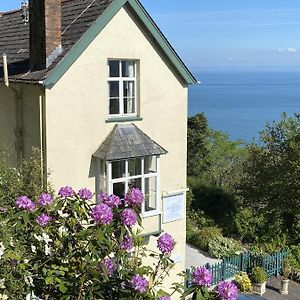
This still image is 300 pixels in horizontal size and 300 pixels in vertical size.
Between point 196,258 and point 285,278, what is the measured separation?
156 inches

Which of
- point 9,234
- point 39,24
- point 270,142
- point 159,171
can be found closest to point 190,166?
point 270,142

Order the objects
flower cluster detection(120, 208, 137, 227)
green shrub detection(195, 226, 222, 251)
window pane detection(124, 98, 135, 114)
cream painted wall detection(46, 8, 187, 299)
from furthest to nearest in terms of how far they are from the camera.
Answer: green shrub detection(195, 226, 222, 251) < window pane detection(124, 98, 135, 114) < cream painted wall detection(46, 8, 187, 299) < flower cluster detection(120, 208, 137, 227)

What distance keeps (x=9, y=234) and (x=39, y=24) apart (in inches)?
338

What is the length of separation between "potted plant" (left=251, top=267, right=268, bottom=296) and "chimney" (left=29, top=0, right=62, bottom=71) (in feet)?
37.8

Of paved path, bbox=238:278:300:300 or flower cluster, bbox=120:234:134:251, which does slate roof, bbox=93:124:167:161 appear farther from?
flower cluster, bbox=120:234:134:251

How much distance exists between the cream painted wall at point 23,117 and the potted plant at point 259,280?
10253 mm

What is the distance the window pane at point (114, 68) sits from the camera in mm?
14070

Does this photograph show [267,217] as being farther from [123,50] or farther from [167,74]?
[123,50]

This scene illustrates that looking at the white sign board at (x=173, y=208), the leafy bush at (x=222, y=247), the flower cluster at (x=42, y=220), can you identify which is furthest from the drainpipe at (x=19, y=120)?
the leafy bush at (x=222, y=247)

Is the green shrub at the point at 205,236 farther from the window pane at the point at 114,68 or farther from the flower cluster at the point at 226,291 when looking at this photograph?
the flower cluster at the point at 226,291

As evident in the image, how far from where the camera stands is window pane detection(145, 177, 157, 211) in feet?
49.7

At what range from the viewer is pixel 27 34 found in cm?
1575

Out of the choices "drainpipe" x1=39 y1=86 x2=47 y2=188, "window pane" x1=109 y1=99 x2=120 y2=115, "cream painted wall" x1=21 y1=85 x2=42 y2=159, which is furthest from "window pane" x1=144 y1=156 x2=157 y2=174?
"cream painted wall" x1=21 y1=85 x2=42 y2=159

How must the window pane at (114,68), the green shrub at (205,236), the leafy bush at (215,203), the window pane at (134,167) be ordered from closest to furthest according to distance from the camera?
the window pane at (114,68) < the window pane at (134,167) < the green shrub at (205,236) < the leafy bush at (215,203)
